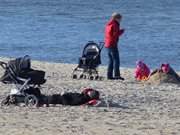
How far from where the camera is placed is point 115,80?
17.9m

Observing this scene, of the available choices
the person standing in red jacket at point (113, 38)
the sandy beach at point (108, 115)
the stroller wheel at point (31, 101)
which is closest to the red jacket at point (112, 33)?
the person standing in red jacket at point (113, 38)

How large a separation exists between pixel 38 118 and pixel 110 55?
6.01 metres

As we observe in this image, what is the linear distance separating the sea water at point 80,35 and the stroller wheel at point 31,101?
14.3m

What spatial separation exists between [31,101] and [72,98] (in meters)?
0.58

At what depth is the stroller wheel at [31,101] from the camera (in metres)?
13.2

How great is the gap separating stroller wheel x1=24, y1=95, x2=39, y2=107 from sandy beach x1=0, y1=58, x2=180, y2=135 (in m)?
0.17

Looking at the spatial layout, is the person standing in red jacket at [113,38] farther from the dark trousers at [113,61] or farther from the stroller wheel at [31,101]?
the stroller wheel at [31,101]

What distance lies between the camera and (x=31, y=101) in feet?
43.5

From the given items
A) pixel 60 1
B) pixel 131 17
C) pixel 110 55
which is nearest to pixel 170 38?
pixel 131 17

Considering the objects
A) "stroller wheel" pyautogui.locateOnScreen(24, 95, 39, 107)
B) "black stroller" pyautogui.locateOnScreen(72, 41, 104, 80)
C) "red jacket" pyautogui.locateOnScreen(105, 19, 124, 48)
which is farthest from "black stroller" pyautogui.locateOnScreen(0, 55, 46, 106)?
"black stroller" pyautogui.locateOnScreen(72, 41, 104, 80)

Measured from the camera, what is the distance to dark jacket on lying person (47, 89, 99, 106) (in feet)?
43.9

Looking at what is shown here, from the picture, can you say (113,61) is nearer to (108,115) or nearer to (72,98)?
(72,98)

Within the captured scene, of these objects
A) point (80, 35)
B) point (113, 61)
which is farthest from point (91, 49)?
point (80, 35)

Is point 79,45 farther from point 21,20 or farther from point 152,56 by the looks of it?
point 21,20
